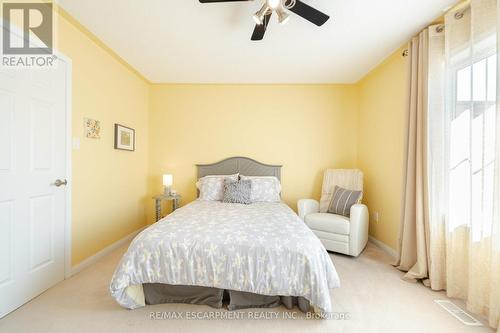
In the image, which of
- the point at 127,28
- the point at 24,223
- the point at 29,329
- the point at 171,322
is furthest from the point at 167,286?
the point at 127,28

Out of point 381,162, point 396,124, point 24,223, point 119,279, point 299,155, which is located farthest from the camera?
point 299,155

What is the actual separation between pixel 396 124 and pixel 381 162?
0.57 metres

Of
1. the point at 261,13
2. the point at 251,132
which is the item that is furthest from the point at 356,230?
the point at 261,13

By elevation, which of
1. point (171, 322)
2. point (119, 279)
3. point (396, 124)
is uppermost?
point (396, 124)

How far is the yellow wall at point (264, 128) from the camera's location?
3865 millimetres

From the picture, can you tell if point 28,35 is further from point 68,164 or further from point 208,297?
point 208,297

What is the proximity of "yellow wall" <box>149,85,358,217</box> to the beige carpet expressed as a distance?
196cm

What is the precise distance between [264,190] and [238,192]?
1.39 ft

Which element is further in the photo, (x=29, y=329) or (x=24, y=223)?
(x=24, y=223)

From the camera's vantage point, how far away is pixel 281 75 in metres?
3.49

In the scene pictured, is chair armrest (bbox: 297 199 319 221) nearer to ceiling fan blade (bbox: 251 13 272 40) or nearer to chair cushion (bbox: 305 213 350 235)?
chair cushion (bbox: 305 213 350 235)

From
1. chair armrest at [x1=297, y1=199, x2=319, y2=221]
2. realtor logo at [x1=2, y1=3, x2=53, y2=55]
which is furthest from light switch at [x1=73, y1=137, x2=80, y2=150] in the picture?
chair armrest at [x1=297, y1=199, x2=319, y2=221]

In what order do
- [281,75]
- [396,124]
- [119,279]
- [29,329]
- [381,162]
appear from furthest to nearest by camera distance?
[281,75], [381,162], [396,124], [119,279], [29,329]

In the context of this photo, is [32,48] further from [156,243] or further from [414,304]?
[414,304]
